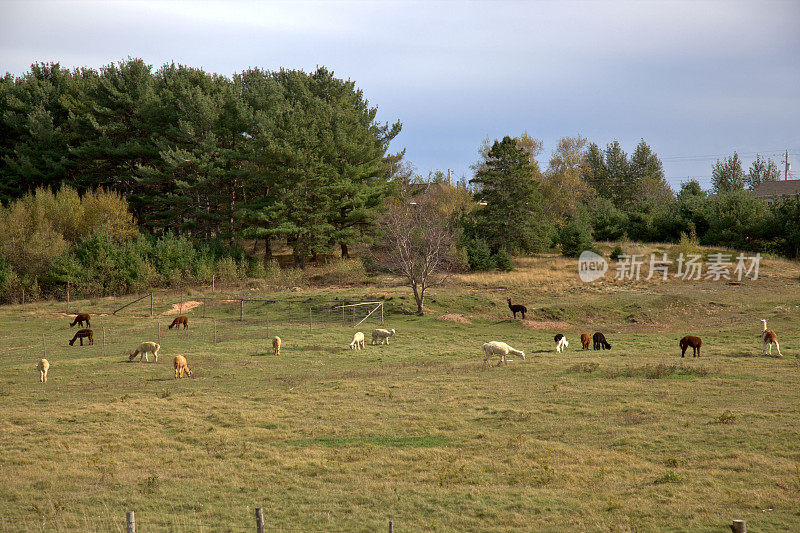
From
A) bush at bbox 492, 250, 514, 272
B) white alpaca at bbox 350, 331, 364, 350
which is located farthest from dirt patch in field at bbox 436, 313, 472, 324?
bush at bbox 492, 250, 514, 272

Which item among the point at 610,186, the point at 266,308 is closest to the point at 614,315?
the point at 266,308

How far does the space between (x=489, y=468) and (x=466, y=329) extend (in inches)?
1095

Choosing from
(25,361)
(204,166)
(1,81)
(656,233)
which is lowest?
(25,361)

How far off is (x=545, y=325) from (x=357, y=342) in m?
15.7

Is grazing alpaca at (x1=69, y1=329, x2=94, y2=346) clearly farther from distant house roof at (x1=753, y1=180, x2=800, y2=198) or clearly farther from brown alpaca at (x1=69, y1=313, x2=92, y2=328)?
distant house roof at (x1=753, y1=180, x2=800, y2=198)

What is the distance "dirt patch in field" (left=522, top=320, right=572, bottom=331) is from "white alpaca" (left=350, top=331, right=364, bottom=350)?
44.8ft

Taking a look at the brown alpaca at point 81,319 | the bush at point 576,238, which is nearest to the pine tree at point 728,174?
the bush at point 576,238

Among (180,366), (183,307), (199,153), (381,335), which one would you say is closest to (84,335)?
(180,366)

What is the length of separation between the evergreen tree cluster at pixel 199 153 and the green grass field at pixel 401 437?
32532 mm

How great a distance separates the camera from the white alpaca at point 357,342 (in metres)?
33.9

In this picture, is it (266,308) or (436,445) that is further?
(266,308)

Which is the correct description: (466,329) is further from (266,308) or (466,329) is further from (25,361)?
(25,361)

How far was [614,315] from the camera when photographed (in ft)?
153

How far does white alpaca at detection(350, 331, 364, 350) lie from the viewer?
33909 mm
